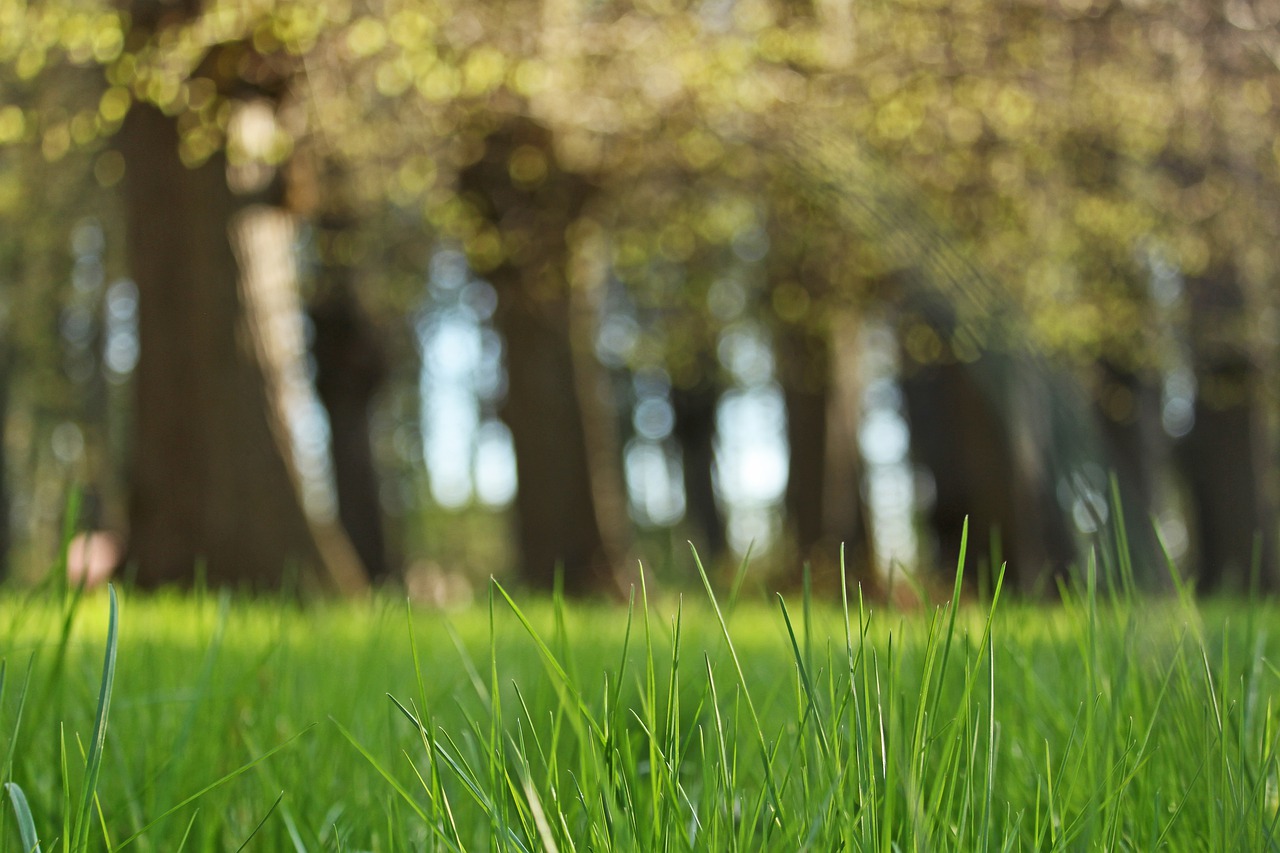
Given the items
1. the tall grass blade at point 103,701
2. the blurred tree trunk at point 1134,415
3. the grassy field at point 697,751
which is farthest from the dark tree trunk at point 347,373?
the tall grass blade at point 103,701

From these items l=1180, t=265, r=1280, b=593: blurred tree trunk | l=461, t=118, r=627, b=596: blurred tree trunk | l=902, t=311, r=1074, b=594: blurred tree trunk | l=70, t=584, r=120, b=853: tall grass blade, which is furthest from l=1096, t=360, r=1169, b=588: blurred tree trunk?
l=70, t=584, r=120, b=853: tall grass blade

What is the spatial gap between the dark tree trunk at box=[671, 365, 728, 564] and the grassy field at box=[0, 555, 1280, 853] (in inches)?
603

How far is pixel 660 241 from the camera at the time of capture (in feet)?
31.6

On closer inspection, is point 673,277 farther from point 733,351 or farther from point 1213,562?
point 1213,562

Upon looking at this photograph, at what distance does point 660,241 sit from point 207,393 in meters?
4.36

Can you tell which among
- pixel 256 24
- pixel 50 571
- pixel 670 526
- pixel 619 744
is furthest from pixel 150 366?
pixel 670 526

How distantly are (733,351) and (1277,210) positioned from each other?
10.4 metres

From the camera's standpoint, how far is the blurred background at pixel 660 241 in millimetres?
4699

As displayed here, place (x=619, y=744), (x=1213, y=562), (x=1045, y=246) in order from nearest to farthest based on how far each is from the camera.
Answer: (x=619, y=744) < (x=1045, y=246) < (x=1213, y=562)

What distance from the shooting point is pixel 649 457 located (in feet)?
95.0

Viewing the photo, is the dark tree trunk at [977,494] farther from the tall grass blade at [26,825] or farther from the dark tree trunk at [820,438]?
the tall grass blade at [26,825]

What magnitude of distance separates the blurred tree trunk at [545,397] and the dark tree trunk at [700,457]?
7.32 metres

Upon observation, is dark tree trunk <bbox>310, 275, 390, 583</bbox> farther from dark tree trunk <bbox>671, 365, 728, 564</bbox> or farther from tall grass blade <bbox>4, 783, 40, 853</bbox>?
tall grass blade <bbox>4, 783, 40, 853</bbox>

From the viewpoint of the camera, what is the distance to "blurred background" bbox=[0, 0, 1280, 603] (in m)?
4.70
